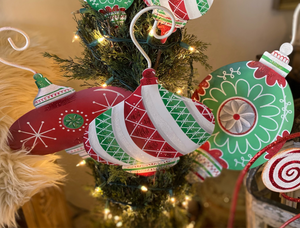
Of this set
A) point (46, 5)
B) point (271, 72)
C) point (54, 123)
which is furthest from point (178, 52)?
point (46, 5)

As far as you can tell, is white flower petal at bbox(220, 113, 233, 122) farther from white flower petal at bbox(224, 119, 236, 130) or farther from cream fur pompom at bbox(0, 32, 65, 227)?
cream fur pompom at bbox(0, 32, 65, 227)

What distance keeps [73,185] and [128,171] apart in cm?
54

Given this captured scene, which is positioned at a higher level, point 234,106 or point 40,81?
point 40,81

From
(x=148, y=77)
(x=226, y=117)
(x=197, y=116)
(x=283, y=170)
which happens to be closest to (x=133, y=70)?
(x=148, y=77)

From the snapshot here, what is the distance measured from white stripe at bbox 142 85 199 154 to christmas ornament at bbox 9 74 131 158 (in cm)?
11

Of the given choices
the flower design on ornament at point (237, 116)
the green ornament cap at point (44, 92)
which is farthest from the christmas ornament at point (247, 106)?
the green ornament cap at point (44, 92)

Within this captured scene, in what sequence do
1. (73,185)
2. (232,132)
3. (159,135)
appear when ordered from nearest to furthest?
(159,135) → (232,132) → (73,185)

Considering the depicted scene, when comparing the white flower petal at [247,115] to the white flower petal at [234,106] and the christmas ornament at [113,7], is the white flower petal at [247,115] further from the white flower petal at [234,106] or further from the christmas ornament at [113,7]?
the christmas ornament at [113,7]

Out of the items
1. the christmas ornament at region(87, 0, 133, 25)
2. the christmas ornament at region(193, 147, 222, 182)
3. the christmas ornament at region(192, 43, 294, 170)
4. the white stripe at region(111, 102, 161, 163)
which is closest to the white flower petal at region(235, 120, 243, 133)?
the christmas ornament at region(192, 43, 294, 170)

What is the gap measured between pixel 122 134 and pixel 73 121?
5.6 inches

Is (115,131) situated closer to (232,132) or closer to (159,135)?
(159,135)

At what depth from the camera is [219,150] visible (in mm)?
605

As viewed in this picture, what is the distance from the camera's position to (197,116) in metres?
0.45

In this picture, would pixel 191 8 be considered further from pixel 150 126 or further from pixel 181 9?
pixel 150 126
